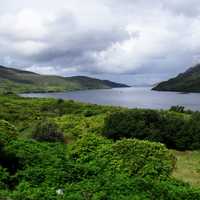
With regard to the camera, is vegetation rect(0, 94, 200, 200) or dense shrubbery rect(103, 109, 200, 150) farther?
dense shrubbery rect(103, 109, 200, 150)

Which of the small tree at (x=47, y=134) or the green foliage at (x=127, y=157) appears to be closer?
the green foliage at (x=127, y=157)

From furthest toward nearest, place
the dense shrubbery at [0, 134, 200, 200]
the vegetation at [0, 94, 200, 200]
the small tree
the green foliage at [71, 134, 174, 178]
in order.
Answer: the small tree → the green foliage at [71, 134, 174, 178] → the vegetation at [0, 94, 200, 200] → the dense shrubbery at [0, 134, 200, 200]

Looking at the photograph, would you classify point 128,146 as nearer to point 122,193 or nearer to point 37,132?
point 122,193

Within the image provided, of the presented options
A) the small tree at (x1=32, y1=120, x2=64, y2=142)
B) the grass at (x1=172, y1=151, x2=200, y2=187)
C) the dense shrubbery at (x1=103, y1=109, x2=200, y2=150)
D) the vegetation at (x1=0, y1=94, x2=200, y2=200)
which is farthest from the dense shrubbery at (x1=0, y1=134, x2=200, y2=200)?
the dense shrubbery at (x1=103, y1=109, x2=200, y2=150)

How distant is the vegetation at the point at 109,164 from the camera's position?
38.1 ft

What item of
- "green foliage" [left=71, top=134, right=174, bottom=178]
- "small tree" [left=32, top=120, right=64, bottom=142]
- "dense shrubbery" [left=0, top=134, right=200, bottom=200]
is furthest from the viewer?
"small tree" [left=32, top=120, right=64, bottom=142]

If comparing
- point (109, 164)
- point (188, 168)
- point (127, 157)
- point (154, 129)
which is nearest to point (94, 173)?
point (109, 164)

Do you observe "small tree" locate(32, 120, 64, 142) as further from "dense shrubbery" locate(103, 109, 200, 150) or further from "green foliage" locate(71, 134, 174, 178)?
"green foliage" locate(71, 134, 174, 178)

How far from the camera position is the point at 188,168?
20500mm

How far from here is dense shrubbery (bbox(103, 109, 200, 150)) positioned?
86.3 feet

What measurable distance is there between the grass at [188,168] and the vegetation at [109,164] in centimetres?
5

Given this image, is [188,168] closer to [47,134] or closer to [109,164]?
[109,164]

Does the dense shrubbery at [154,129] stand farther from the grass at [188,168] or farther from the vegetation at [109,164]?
the grass at [188,168]

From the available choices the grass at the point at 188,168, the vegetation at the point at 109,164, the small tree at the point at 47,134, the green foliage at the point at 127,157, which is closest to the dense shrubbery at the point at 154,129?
the vegetation at the point at 109,164
